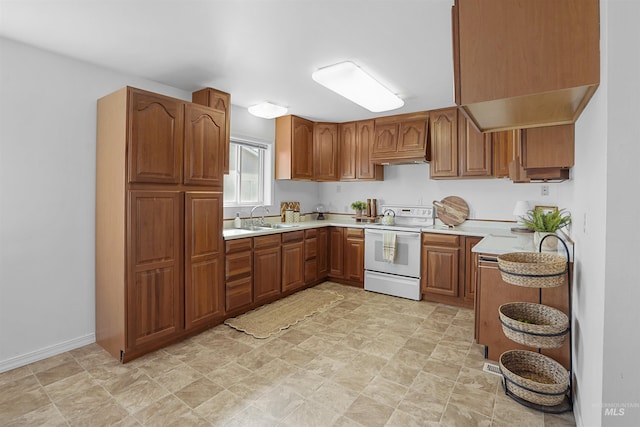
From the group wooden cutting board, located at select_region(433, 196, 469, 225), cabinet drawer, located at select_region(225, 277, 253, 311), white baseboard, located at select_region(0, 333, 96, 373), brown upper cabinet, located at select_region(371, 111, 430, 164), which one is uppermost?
brown upper cabinet, located at select_region(371, 111, 430, 164)

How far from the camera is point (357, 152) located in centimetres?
486

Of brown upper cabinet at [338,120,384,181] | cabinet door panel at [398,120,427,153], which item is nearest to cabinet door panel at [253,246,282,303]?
brown upper cabinet at [338,120,384,181]

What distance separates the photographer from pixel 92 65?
2.75 meters

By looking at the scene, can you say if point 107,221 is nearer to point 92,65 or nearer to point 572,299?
point 92,65

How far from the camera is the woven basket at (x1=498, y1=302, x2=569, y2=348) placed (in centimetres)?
186

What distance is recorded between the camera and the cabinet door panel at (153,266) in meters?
2.51

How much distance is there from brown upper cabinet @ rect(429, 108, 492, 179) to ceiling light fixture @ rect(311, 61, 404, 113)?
3.25 ft

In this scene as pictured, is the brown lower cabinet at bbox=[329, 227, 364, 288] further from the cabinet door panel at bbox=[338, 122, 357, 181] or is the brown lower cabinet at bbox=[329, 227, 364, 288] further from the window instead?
the window

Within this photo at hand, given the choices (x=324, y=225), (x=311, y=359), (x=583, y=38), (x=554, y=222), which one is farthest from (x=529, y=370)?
(x=324, y=225)

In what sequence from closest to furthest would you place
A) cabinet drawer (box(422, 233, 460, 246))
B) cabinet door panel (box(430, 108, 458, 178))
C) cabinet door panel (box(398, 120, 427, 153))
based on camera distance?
cabinet drawer (box(422, 233, 460, 246)) → cabinet door panel (box(430, 108, 458, 178)) → cabinet door panel (box(398, 120, 427, 153))

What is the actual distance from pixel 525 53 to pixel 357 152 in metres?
3.66

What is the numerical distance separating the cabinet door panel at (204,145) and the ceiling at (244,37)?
0.38m

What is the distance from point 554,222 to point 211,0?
2.91m

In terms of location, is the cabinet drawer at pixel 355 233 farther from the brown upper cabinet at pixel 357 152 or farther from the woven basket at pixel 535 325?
the woven basket at pixel 535 325
